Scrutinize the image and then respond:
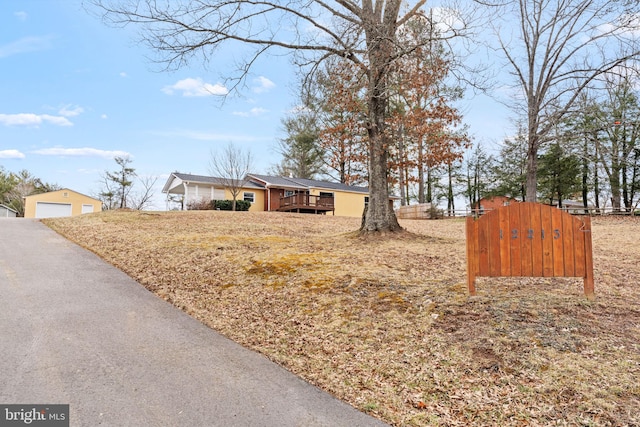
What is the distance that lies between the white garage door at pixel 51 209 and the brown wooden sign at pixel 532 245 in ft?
105

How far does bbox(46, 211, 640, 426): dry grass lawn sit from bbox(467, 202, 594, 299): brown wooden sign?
41cm

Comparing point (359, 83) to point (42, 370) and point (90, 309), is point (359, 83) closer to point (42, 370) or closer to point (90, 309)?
point (90, 309)

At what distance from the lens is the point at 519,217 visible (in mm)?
4527

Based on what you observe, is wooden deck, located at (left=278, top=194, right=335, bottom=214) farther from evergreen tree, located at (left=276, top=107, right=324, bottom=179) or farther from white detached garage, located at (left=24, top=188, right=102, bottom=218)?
white detached garage, located at (left=24, top=188, right=102, bottom=218)

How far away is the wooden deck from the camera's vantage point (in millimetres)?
25031

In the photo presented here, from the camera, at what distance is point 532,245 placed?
4.46 meters

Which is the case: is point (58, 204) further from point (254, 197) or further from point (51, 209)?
point (254, 197)

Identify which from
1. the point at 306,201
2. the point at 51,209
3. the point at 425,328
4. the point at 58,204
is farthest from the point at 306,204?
the point at 425,328

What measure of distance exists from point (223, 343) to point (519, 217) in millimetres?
3909

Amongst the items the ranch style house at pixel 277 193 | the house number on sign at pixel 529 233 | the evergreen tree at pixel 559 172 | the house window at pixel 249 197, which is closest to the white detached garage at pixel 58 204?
the ranch style house at pixel 277 193

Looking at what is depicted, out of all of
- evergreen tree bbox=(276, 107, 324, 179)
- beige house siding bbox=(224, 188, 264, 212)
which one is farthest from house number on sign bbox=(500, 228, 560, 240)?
evergreen tree bbox=(276, 107, 324, 179)

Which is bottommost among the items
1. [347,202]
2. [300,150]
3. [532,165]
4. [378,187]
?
[378,187]

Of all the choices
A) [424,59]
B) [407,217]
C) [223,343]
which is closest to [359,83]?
[424,59]

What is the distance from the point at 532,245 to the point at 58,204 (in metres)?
34.3
